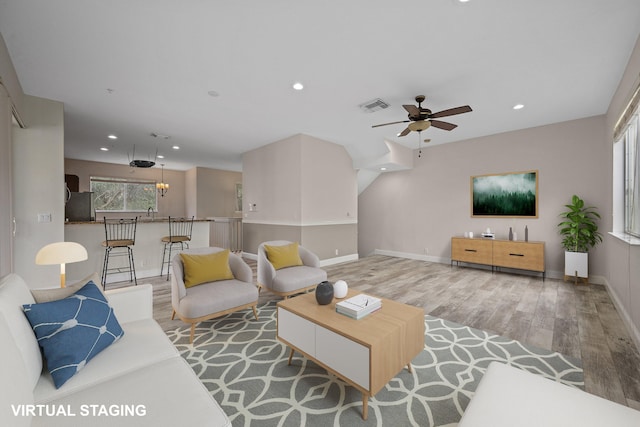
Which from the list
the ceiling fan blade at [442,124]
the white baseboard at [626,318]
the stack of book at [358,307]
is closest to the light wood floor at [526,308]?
the white baseboard at [626,318]

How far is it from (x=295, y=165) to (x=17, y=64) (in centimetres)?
390

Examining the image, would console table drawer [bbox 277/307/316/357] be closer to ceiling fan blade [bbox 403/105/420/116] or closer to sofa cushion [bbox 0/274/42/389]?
sofa cushion [bbox 0/274/42/389]

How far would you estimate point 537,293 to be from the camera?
4.01 m

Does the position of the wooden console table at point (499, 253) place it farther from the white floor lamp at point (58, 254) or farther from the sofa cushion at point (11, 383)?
the sofa cushion at point (11, 383)

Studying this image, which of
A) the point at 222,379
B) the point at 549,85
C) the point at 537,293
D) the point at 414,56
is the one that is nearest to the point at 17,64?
the point at 222,379

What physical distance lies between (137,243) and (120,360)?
4.16 meters

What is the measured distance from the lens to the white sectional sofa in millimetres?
1007

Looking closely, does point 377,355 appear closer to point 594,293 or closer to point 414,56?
point 414,56

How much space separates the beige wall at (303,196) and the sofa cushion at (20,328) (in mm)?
4231

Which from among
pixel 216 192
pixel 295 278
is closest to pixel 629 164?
pixel 295 278

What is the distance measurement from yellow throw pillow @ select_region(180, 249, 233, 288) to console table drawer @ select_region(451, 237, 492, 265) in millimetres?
4848

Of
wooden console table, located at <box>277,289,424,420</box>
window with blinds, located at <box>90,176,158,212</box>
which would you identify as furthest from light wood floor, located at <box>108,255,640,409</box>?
window with blinds, located at <box>90,176,158,212</box>

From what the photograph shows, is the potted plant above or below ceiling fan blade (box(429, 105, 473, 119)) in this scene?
below

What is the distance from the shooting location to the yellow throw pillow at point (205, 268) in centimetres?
282
